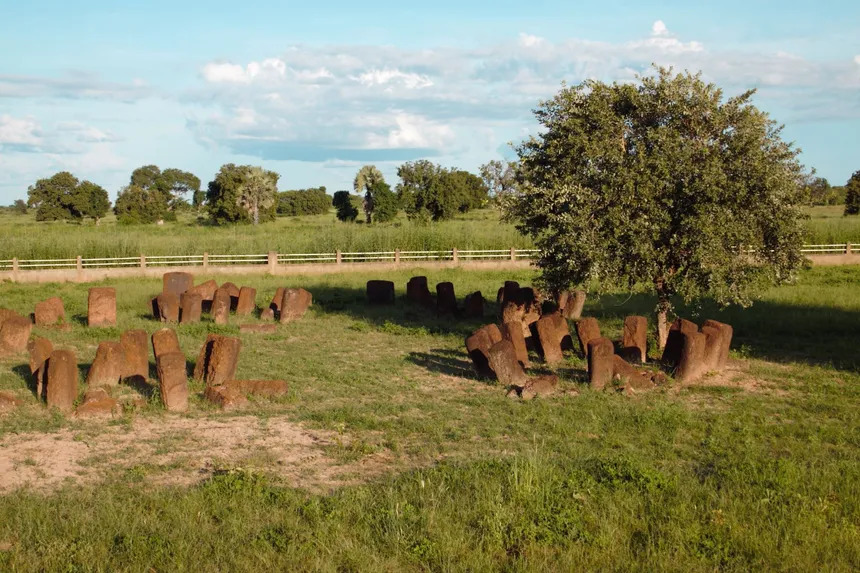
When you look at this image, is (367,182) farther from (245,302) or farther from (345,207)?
(245,302)

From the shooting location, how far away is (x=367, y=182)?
6944 centimetres

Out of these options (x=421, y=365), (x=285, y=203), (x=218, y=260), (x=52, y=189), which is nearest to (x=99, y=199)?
(x=52, y=189)

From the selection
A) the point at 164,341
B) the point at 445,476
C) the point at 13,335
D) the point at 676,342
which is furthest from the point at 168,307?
the point at 445,476

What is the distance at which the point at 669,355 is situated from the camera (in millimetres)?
14719

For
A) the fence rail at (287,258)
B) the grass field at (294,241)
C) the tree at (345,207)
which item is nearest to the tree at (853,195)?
the grass field at (294,241)

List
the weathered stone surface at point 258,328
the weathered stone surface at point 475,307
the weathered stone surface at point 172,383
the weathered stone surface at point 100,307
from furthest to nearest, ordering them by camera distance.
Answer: the weathered stone surface at point 475,307 → the weathered stone surface at point 100,307 → the weathered stone surface at point 258,328 → the weathered stone surface at point 172,383

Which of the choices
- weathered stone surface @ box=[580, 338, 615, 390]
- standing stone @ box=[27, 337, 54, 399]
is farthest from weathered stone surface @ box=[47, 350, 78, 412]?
weathered stone surface @ box=[580, 338, 615, 390]

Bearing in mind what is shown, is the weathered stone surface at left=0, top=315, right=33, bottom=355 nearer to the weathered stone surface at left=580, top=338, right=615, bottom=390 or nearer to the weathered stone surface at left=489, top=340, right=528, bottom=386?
the weathered stone surface at left=489, top=340, right=528, bottom=386

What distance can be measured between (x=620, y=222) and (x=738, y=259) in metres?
2.19

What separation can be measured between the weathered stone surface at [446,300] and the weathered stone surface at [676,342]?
25.5 feet

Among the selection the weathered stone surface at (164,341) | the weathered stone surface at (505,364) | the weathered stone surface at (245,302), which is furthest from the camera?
the weathered stone surface at (245,302)

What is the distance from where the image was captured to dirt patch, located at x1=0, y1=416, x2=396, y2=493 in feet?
29.4

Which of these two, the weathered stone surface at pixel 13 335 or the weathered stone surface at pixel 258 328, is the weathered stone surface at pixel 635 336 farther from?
the weathered stone surface at pixel 13 335

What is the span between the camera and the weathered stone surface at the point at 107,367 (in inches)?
515
